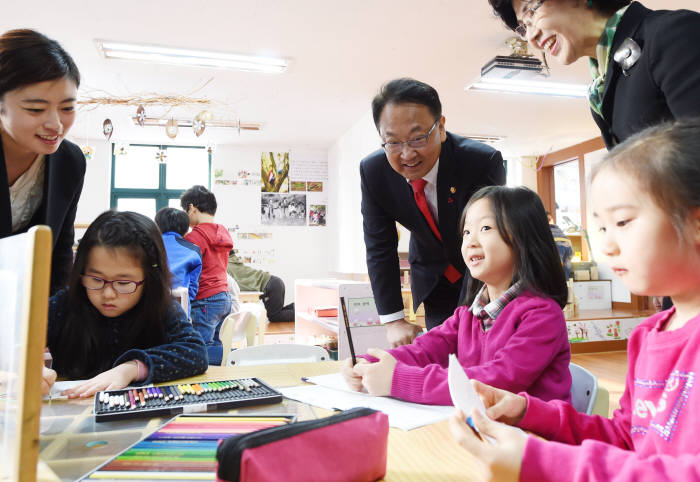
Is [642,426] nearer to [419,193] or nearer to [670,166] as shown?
[670,166]

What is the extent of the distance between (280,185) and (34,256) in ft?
23.0

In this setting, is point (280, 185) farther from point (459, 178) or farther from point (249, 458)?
point (249, 458)

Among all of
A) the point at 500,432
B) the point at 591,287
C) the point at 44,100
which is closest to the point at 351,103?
the point at 591,287

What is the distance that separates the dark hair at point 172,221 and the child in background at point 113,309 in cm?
162

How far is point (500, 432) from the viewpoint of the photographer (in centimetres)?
47

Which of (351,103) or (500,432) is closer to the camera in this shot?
(500,432)

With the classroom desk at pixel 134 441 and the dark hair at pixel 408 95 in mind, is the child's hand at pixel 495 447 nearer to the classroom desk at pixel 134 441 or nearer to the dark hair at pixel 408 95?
the classroom desk at pixel 134 441

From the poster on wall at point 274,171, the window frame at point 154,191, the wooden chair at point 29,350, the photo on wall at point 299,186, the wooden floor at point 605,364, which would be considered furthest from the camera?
the photo on wall at point 299,186

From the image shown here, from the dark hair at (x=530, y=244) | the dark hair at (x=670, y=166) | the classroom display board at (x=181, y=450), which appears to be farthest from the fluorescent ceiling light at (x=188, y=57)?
the dark hair at (x=670, y=166)

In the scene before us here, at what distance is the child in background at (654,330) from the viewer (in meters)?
0.45

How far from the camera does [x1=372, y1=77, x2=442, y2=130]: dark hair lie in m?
1.39

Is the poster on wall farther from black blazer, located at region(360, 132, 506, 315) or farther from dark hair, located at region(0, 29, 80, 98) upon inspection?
dark hair, located at region(0, 29, 80, 98)

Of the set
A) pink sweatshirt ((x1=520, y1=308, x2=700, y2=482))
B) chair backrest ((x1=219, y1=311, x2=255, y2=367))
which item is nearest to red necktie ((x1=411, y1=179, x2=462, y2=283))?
pink sweatshirt ((x1=520, y1=308, x2=700, y2=482))

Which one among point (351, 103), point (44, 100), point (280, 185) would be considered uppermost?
point (351, 103)
